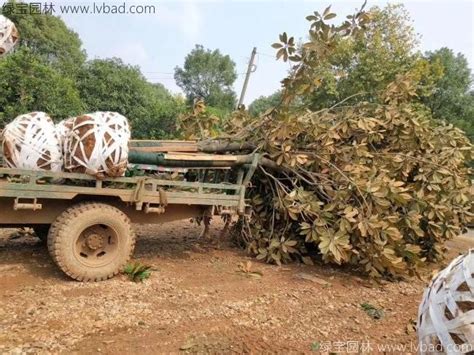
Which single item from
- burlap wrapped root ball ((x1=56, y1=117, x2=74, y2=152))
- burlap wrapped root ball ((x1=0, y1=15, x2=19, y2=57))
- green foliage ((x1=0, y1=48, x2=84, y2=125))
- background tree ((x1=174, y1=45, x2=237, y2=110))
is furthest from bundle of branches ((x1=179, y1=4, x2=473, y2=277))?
background tree ((x1=174, y1=45, x2=237, y2=110))

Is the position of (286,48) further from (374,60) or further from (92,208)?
(374,60)

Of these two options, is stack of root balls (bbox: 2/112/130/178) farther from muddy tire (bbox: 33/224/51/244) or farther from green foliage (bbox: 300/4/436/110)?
green foliage (bbox: 300/4/436/110)

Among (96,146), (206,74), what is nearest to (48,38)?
(206,74)

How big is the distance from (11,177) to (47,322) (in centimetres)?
162

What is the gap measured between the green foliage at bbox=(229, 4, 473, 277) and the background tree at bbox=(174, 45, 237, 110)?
30401mm

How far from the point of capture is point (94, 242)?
432cm

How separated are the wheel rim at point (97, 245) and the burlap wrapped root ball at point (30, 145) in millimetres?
759

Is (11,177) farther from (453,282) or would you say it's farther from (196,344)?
(453,282)

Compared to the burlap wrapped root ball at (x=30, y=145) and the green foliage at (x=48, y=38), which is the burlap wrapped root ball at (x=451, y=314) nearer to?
the burlap wrapped root ball at (x=30, y=145)

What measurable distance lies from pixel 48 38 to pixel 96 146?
30731mm

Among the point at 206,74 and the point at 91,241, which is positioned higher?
the point at 206,74

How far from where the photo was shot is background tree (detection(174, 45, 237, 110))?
36.1m

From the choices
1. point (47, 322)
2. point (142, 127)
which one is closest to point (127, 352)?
point (47, 322)

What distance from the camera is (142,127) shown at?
65.4 feet
